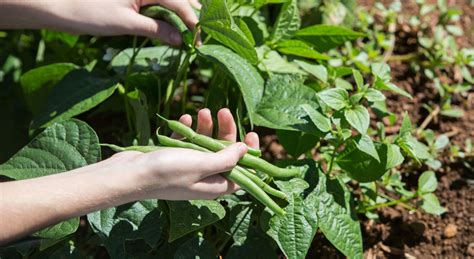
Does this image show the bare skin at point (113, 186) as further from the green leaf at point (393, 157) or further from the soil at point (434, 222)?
the soil at point (434, 222)

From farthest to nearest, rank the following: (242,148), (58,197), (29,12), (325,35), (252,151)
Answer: (325,35) → (29,12) → (252,151) → (242,148) → (58,197)

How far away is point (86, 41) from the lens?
273 cm

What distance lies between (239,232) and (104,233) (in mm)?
389

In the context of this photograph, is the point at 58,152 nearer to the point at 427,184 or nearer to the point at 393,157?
the point at 393,157

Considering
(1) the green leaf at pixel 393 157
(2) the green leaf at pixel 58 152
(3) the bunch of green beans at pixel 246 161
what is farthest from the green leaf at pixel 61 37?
(1) the green leaf at pixel 393 157

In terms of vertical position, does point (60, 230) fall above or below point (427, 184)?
above

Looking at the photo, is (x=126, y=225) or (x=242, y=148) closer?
(x=242, y=148)

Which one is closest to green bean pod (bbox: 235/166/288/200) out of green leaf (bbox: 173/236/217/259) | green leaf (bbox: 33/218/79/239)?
green leaf (bbox: 173/236/217/259)

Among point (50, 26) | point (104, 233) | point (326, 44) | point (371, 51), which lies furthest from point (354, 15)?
point (104, 233)

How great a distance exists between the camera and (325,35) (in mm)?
2311

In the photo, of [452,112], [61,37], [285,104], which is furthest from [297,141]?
[61,37]

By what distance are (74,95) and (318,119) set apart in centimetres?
84

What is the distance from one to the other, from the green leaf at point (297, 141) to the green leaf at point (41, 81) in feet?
2.61

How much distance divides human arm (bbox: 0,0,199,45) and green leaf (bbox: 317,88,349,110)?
1.64ft
